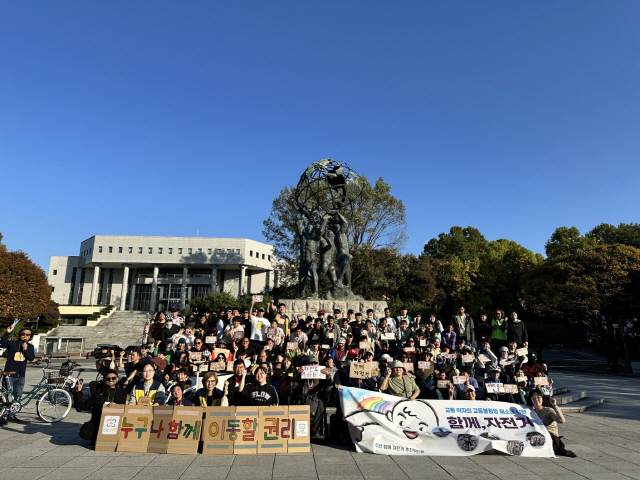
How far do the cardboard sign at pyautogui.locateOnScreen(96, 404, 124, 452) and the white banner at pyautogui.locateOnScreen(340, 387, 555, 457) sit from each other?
3785 mm

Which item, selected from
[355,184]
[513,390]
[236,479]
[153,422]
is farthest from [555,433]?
[355,184]

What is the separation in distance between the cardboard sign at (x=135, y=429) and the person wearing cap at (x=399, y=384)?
4181 millimetres

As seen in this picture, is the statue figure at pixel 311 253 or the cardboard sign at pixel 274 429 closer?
the cardboard sign at pixel 274 429

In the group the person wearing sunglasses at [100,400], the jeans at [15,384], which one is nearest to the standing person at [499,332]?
the person wearing sunglasses at [100,400]

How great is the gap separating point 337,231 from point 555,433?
38.3 feet

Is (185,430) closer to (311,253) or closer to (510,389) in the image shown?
(510,389)

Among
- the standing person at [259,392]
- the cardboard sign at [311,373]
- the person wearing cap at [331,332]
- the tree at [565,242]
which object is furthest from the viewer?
the tree at [565,242]

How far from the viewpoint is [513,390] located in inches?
329

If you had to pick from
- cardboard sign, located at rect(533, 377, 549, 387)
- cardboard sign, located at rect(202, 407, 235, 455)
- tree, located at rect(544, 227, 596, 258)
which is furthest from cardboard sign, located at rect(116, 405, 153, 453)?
tree, located at rect(544, 227, 596, 258)

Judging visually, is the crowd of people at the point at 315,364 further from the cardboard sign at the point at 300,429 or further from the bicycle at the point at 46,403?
the cardboard sign at the point at 300,429

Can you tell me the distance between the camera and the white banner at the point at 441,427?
6.82 metres

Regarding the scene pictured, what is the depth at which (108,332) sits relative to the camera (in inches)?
1738

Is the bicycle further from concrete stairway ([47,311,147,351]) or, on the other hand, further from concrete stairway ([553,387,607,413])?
concrete stairway ([47,311,147,351])

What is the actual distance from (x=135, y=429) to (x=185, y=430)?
0.85m
